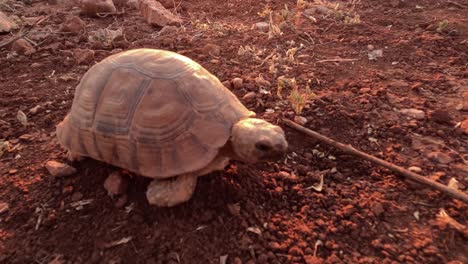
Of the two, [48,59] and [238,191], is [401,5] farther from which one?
[48,59]

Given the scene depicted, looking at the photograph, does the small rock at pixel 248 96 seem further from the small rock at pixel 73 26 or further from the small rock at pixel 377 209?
the small rock at pixel 73 26

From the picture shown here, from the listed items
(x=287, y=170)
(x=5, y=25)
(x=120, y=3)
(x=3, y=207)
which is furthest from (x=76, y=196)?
(x=120, y=3)

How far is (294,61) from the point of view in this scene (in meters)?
3.95

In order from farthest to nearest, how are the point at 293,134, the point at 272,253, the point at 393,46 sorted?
the point at 393,46
the point at 293,134
the point at 272,253

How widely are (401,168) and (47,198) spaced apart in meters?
2.33

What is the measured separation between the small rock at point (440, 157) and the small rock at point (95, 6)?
493 centimetres

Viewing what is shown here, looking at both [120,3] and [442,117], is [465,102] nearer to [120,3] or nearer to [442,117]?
[442,117]

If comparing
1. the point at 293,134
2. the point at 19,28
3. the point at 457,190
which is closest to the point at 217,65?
the point at 293,134

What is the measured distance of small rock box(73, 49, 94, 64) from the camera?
4.12 m

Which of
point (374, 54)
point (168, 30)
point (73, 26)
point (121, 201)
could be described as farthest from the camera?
point (168, 30)

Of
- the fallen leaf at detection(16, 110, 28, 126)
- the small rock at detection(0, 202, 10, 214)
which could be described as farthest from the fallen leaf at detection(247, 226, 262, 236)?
the fallen leaf at detection(16, 110, 28, 126)

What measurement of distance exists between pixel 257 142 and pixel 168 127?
0.54m

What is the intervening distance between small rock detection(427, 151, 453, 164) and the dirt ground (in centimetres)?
2

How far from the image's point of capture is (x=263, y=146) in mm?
2039
